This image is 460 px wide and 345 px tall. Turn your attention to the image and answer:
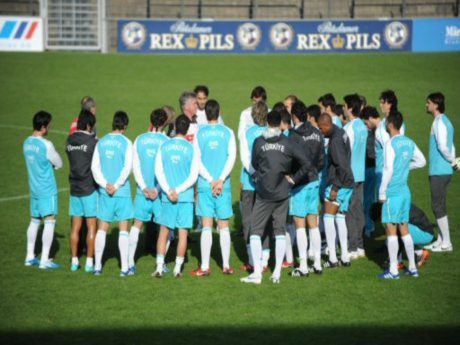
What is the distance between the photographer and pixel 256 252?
10742 mm

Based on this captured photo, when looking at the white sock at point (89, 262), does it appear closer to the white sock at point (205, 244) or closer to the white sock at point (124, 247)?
the white sock at point (124, 247)

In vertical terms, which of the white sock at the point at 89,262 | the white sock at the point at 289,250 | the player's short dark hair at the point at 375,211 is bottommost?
the white sock at the point at 89,262

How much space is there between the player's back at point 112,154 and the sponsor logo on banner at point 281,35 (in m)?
24.7

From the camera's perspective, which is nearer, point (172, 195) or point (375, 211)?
point (172, 195)

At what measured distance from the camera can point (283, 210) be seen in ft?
35.7

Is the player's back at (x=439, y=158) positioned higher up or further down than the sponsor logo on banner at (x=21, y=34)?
further down

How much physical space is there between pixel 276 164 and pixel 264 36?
25.3 metres

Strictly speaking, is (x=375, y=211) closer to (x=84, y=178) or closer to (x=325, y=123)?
(x=325, y=123)

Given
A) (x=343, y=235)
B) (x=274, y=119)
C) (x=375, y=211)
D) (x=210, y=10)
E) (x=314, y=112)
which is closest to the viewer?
(x=274, y=119)

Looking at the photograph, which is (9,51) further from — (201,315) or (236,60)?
(201,315)

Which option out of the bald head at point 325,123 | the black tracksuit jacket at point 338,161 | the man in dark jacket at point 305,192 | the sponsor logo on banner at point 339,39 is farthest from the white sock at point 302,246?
the sponsor logo on banner at point 339,39

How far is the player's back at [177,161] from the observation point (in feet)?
35.7

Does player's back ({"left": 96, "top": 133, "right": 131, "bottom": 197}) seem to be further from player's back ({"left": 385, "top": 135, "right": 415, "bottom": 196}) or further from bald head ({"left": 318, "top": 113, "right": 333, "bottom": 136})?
player's back ({"left": 385, "top": 135, "right": 415, "bottom": 196})

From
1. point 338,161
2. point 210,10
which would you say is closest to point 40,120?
point 338,161
